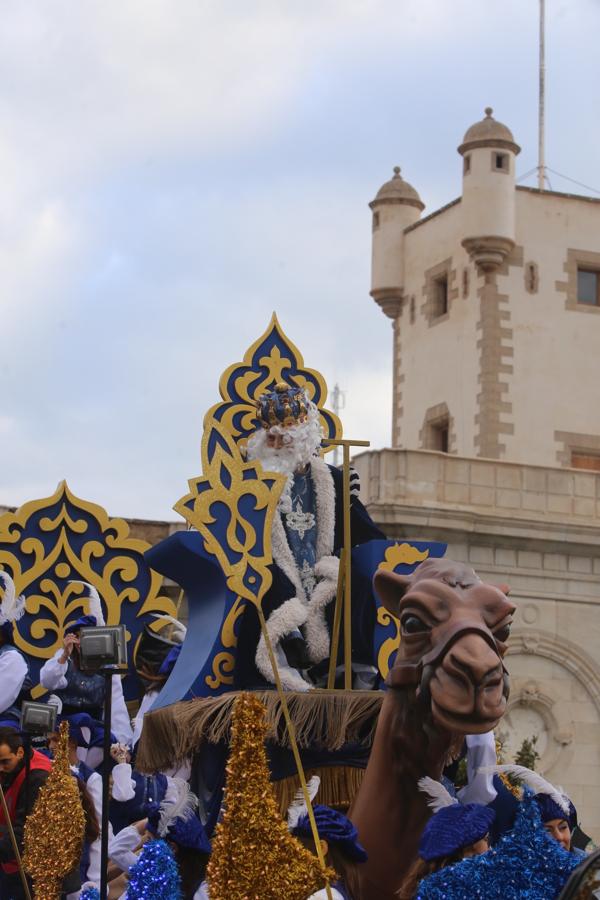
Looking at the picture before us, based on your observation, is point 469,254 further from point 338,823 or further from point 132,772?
point 338,823

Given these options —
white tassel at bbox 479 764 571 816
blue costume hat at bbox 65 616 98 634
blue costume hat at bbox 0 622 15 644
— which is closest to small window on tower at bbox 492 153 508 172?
blue costume hat at bbox 65 616 98 634

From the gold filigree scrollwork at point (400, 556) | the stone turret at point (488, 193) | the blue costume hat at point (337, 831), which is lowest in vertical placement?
the blue costume hat at point (337, 831)

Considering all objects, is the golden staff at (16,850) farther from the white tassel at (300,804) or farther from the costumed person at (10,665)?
the white tassel at (300,804)

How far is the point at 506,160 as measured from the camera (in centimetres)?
4050

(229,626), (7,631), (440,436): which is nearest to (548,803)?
(229,626)

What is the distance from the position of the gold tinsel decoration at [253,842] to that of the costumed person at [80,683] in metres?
3.58

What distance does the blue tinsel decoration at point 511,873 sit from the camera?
21.9 feet

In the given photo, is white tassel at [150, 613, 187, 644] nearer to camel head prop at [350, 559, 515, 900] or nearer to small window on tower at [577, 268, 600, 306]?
camel head prop at [350, 559, 515, 900]

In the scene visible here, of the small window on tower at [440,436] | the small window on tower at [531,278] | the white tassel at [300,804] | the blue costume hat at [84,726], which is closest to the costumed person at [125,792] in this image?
the blue costume hat at [84,726]

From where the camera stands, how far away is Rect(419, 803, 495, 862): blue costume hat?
7.25 metres

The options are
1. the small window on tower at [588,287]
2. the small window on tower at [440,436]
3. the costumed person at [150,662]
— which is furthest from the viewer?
the small window on tower at [440,436]

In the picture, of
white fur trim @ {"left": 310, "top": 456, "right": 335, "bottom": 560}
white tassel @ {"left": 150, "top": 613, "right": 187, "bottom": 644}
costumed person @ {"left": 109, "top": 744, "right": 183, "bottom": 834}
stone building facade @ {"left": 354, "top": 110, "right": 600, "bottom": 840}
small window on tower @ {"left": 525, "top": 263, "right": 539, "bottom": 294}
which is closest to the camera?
white fur trim @ {"left": 310, "top": 456, "right": 335, "bottom": 560}

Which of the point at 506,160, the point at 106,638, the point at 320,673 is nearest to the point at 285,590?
the point at 320,673

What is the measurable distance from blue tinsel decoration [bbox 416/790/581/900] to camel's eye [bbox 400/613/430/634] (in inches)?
38.6
